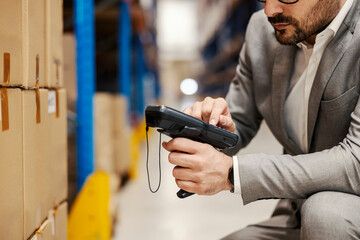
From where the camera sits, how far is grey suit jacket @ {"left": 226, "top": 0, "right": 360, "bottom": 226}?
97 cm

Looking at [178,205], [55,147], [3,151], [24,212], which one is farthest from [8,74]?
[178,205]

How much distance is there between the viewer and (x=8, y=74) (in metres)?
0.89

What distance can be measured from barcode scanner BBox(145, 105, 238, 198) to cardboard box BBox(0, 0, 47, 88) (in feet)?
1.01

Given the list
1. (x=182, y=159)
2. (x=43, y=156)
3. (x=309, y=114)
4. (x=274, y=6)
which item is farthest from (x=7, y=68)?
(x=309, y=114)

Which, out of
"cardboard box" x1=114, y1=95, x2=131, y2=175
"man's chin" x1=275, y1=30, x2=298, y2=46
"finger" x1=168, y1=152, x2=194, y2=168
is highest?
"man's chin" x1=275, y1=30, x2=298, y2=46

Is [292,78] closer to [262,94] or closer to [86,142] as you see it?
[262,94]

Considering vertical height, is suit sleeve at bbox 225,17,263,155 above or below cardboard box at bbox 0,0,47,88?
below

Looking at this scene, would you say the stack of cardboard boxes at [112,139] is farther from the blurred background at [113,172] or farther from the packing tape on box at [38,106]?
the packing tape on box at [38,106]

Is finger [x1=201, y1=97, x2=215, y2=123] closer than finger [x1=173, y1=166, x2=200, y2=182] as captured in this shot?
No

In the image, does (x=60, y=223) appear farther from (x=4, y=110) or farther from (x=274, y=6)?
(x=274, y=6)

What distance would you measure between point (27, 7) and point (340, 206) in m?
0.86

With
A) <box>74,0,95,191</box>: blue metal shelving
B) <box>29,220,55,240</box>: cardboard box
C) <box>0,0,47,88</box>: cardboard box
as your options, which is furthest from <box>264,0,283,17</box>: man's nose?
<box>74,0,95,191</box>: blue metal shelving

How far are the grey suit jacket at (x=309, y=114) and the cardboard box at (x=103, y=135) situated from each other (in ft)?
4.57

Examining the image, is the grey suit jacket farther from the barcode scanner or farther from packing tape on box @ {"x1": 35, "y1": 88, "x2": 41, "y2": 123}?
packing tape on box @ {"x1": 35, "y1": 88, "x2": 41, "y2": 123}
